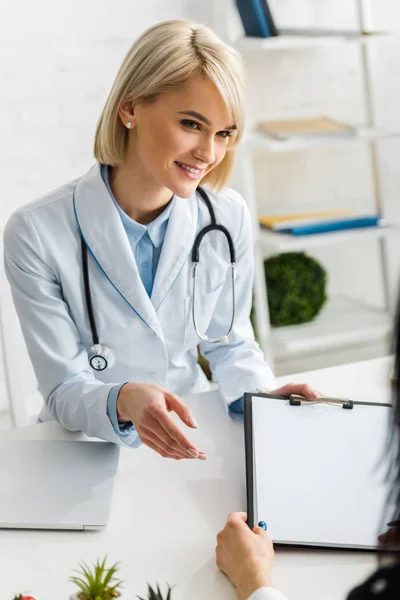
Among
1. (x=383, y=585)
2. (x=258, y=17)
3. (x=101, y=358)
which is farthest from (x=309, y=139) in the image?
(x=383, y=585)

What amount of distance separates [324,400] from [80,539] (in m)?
0.44

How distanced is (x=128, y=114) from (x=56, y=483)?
680 mm

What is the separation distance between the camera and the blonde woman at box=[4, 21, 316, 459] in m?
1.33

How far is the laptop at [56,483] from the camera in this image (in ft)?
3.32

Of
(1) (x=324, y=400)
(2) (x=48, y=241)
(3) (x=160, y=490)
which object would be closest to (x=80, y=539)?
(3) (x=160, y=490)

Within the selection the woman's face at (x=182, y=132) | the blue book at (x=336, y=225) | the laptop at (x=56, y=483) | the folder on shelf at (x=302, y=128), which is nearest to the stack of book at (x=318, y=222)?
the blue book at (x=336, y=225)

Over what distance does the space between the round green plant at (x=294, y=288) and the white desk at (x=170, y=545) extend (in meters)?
1.46

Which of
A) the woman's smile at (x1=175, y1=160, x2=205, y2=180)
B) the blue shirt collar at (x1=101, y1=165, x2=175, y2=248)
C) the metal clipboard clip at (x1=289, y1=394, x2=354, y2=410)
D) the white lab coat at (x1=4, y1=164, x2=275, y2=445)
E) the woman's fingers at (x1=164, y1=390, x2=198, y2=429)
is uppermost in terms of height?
the woman's smile at (x1=175, y1=160, x2=205, y2=180)

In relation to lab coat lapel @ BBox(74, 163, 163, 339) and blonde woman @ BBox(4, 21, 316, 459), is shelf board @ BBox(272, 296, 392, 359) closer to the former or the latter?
blonde woman @ BBox(4, 21, 316, 459)

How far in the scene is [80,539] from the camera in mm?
989

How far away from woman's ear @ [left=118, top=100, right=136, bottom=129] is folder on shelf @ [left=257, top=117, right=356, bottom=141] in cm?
111

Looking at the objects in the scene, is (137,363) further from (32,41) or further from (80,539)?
(32,41)

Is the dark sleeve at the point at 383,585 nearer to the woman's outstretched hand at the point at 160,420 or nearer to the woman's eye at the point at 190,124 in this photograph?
the woman's outstretched hand at the point at 160,420

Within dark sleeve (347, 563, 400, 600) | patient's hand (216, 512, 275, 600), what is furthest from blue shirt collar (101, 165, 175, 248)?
dark sleeve (347, 563, 400, 600)
